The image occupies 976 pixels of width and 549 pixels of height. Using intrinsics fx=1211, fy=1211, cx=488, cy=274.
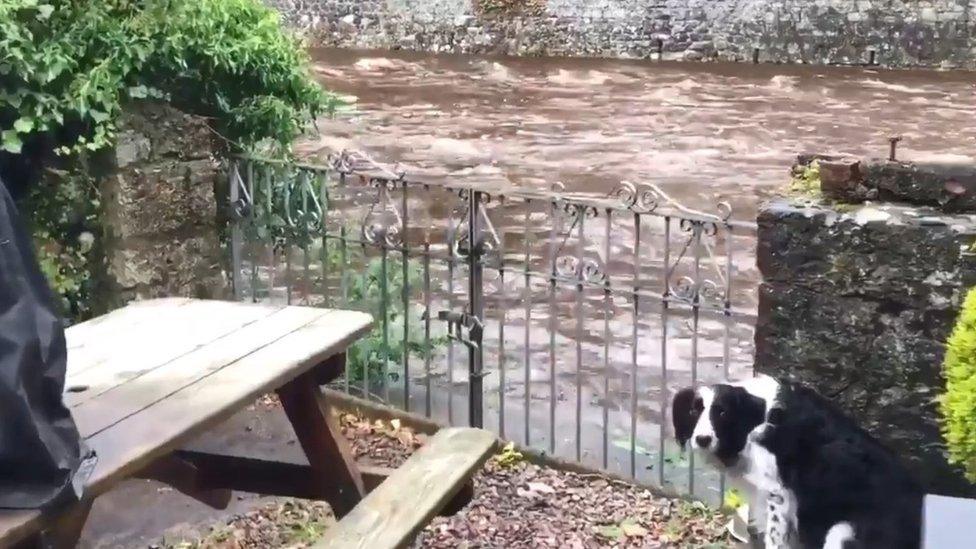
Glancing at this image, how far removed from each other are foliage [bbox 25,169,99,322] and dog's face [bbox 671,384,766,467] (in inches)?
102

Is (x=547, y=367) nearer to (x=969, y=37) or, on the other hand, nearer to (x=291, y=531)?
(x=291, y=531)

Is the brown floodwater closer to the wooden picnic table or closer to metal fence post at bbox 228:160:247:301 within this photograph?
metal fence post at bbox 228:160:247:301

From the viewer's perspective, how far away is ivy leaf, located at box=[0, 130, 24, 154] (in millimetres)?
4070

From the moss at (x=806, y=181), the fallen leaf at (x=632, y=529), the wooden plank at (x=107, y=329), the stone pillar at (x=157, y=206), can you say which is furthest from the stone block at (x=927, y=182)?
the stone pillar at (x=157, y=206)

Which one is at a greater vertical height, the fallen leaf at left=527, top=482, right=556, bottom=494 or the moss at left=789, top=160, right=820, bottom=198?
the moss at left=789, top=160, right=820, bottom=198

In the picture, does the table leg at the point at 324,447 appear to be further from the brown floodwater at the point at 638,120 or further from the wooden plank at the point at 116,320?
the brown floodwater at the point at 638,120

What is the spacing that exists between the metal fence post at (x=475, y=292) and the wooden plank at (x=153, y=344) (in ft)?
3.55

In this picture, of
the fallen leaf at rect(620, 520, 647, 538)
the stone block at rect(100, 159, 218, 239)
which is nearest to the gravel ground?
the fallen leaf at rect(620, 520, 647, 538)

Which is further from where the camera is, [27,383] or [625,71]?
[625,71]

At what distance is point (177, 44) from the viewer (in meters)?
4.44

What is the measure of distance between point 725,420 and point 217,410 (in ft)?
4.20

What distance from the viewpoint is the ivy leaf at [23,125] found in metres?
4.09

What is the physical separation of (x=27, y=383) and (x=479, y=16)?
70.8 ft

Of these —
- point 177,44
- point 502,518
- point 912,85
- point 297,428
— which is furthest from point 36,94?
point 912,85
